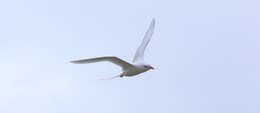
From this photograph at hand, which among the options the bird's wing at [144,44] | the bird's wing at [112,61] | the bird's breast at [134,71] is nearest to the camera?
the bird's wing at [112,61]

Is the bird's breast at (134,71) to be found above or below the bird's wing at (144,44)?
below

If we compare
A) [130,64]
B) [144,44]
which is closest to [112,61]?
[130,64]

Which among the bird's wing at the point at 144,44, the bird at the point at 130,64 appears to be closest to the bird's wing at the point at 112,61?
the bird at the point at 130,64

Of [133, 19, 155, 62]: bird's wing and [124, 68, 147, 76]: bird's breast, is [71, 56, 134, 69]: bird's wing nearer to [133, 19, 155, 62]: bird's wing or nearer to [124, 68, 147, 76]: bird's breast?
[124, 68, 147, 76]: bird's breast

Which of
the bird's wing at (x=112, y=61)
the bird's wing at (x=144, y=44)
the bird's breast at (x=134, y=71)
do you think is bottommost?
the bird's breast at (x=134, y=71)

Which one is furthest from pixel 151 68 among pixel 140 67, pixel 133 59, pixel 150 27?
pixel 150 27

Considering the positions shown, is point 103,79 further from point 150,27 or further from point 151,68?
point 150,27

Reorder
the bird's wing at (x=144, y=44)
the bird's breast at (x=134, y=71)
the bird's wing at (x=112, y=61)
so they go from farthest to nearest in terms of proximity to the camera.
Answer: the bird's wing at (x=144, y=44), the bird's breast at (x=134, y=71), the bird's wing at (x=112, y=61)

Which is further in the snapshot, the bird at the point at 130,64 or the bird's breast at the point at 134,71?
the bird's breast at the point at 134,71

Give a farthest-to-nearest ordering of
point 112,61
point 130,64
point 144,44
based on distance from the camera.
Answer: point 144,44 → point 130,64 → point 112,61

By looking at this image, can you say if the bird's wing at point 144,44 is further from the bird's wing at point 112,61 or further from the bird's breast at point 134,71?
the bird's wing at point 112,61

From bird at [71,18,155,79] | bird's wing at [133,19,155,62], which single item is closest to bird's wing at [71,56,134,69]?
bird at [71,18,155,79]

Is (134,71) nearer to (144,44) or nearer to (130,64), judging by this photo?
(130,64)

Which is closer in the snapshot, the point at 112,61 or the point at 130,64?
the point at 112,61
